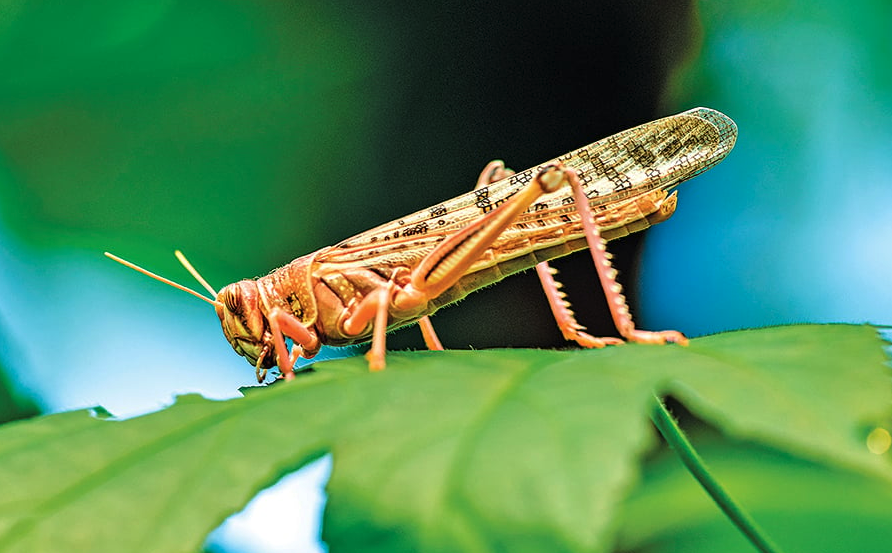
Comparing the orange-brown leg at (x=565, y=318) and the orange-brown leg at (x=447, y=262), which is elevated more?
the orange-brown leg at (x=447, y=262)

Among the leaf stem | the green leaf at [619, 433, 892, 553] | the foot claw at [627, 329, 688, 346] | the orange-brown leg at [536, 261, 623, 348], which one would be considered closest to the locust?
the orange-brown leg at [536, 261, 623, 348]

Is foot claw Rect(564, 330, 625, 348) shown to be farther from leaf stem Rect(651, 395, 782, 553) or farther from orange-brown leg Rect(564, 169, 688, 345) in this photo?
leaf stem Rect(651, 395, 782, 553)

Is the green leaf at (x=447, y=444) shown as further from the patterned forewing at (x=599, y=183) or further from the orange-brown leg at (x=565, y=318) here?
the patterned forewing at (x=599, y=183)

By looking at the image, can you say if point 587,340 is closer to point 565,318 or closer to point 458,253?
point 565,318

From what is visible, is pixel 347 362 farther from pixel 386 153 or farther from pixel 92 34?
pixel 92 34

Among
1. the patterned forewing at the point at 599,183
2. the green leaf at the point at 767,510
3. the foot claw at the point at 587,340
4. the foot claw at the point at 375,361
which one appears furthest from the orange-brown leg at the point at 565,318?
the foot claw at the point at 375,361

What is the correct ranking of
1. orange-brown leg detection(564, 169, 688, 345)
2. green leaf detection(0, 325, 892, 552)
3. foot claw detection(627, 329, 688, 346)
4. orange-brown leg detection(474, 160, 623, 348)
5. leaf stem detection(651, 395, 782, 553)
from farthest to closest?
orange-brown leg detection(474, 160, 623, 348) → orange-brown leg detection(564, 169, 688, 345) → foot claw detection(627, 329, 688, 346) → leaf stem detection(651, 395, 782, 553) → green leaf detection(0, 325, 892, 552)
